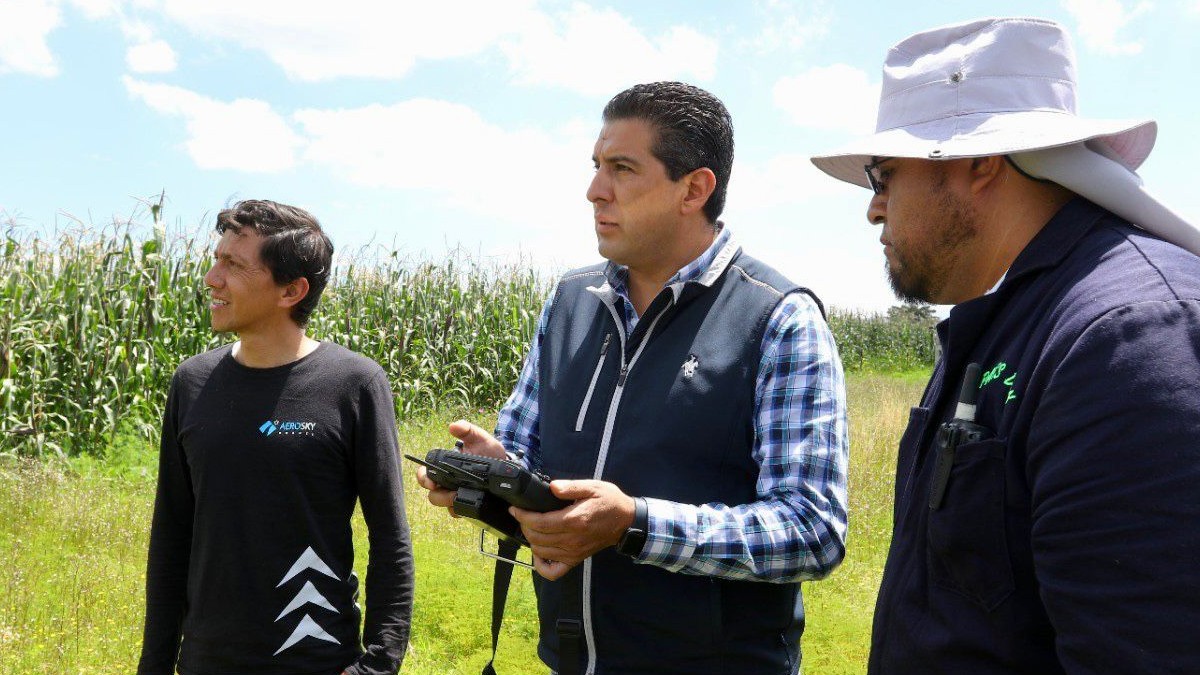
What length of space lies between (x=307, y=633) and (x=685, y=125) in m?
1.76

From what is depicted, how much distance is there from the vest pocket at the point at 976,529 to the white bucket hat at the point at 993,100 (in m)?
0.49

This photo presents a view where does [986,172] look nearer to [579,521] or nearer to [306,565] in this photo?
[579,521]

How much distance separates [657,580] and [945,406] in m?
0.83

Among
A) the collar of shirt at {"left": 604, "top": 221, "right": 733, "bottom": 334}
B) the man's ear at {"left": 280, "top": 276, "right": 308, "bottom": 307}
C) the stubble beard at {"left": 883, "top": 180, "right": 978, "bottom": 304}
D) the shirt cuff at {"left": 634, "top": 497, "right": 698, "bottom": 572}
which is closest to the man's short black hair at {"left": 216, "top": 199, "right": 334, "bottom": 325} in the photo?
the man's ear at {"left": 280, "top": 276, "right": 308, "bottom": 307}

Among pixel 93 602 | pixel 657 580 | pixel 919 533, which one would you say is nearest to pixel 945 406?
pixel 919 533

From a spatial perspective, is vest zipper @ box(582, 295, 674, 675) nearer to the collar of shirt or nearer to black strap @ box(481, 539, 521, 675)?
the collar of shirt

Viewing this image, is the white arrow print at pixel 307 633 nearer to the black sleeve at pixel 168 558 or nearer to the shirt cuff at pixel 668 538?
the black sleeve at pixel 168 558

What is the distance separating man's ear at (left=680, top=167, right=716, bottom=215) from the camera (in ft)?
7.69

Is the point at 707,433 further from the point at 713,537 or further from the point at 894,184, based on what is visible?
the point at 894,184

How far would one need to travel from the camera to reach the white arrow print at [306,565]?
2523 mm

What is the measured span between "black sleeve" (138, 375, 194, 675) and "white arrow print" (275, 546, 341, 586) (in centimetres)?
38

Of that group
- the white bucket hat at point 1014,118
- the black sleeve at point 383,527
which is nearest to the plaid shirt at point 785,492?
the white bucket hat at point 1014,118

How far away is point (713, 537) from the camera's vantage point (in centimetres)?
187

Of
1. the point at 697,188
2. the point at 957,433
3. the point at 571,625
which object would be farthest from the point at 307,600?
the point at 957,433
